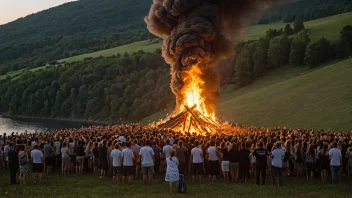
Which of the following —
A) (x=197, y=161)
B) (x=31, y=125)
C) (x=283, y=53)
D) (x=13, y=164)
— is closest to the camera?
(x=197, y=161)

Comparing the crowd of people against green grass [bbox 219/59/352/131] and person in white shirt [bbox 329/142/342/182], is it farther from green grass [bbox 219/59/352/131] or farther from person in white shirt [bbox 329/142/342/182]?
green grass [bbox 219/59/352/131]

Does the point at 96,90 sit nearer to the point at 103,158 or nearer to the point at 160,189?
the point at 103,158

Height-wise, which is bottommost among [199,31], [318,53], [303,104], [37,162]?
[37,162]

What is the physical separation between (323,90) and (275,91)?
372 inches

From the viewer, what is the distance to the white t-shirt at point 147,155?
768 inches

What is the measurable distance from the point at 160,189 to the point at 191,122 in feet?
63.1

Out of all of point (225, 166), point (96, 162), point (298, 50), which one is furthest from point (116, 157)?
point (298, 50)

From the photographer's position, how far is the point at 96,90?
112 metres

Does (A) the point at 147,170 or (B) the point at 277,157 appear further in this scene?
(A) the point at 147,170

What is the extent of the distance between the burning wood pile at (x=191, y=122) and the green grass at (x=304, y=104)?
1527 centimetres

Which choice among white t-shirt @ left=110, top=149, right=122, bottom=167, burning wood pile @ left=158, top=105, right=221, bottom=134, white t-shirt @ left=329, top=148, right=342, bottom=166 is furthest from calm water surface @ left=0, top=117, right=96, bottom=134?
white t-shirt @ left=329, top=148, right=342, bottom=166

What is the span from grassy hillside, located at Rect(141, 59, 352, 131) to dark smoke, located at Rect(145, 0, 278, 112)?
13.8 meters

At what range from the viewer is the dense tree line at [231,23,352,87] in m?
79.6

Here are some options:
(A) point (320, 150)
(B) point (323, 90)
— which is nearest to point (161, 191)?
(A) point (320, 150)
